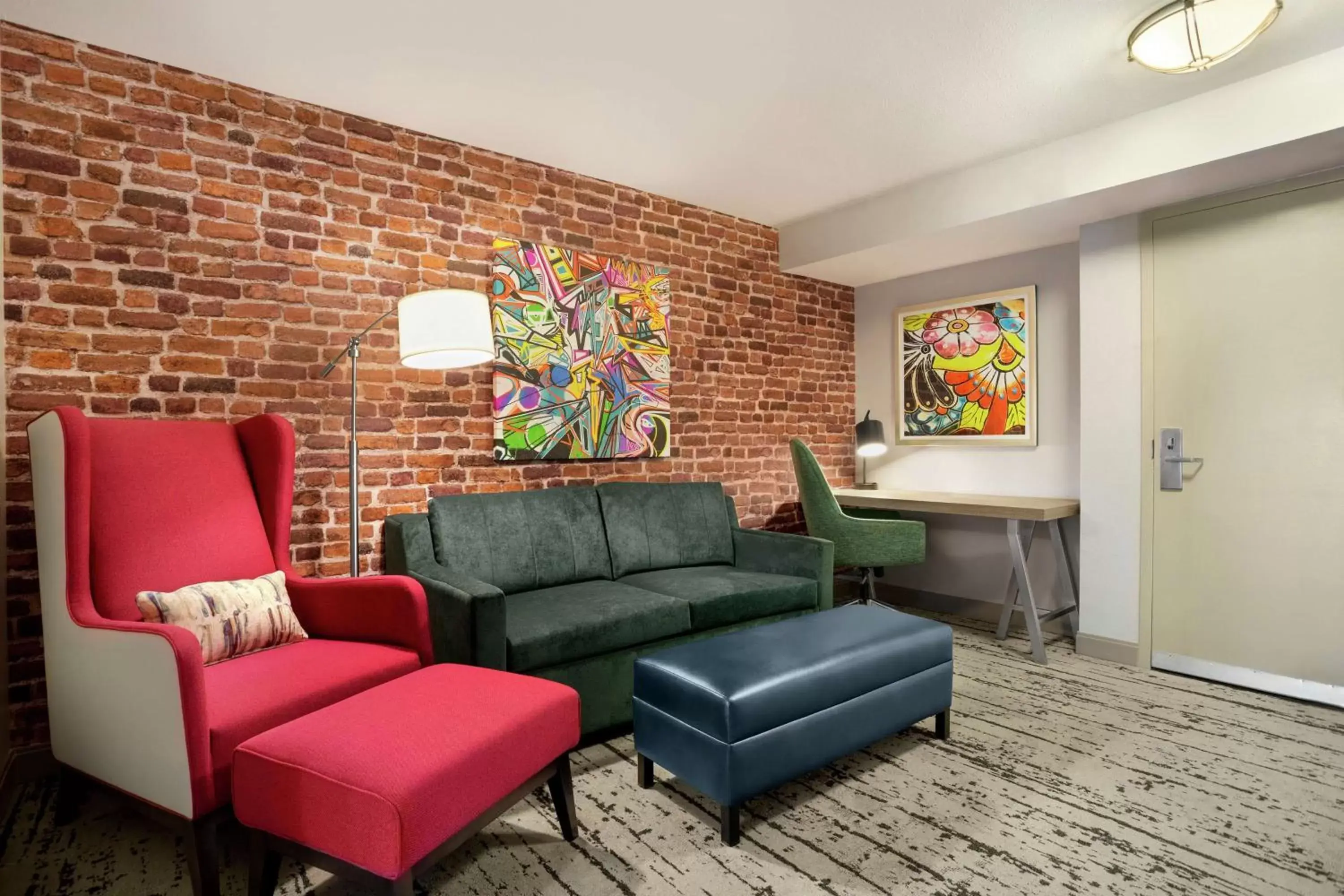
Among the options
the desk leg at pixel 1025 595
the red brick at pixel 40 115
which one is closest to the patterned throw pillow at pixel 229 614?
the red brick at pixel 40 115

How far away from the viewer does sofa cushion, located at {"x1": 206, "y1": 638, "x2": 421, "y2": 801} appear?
1.72 metres

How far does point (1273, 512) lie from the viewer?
10.3 feet

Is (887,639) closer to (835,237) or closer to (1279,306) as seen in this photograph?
(1279,306)

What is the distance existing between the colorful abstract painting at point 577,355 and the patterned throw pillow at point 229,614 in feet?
4.49

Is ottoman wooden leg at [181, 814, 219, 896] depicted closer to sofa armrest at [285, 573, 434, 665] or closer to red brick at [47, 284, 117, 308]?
sofa armrest at [285, 573, 434, 665]

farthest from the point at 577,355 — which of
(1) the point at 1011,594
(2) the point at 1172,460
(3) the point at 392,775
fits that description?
(2) the point at 1172,460

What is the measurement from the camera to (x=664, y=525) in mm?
3742

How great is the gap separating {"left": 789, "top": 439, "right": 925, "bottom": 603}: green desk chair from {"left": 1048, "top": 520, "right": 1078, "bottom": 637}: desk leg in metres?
0.75

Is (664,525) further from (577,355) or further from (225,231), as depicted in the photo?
(225,231)

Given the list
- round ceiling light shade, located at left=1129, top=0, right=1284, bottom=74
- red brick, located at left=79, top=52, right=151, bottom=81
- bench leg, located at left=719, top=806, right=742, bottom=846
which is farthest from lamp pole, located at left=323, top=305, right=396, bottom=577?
round ceiling light shade, located at left=1129, top=0, right=1284, bottom=74

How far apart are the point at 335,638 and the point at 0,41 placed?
92.8 inches

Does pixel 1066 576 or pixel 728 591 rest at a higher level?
pixel 728 591

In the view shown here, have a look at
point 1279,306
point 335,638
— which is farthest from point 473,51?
point 1279,306

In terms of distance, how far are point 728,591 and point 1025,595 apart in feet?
5.81
